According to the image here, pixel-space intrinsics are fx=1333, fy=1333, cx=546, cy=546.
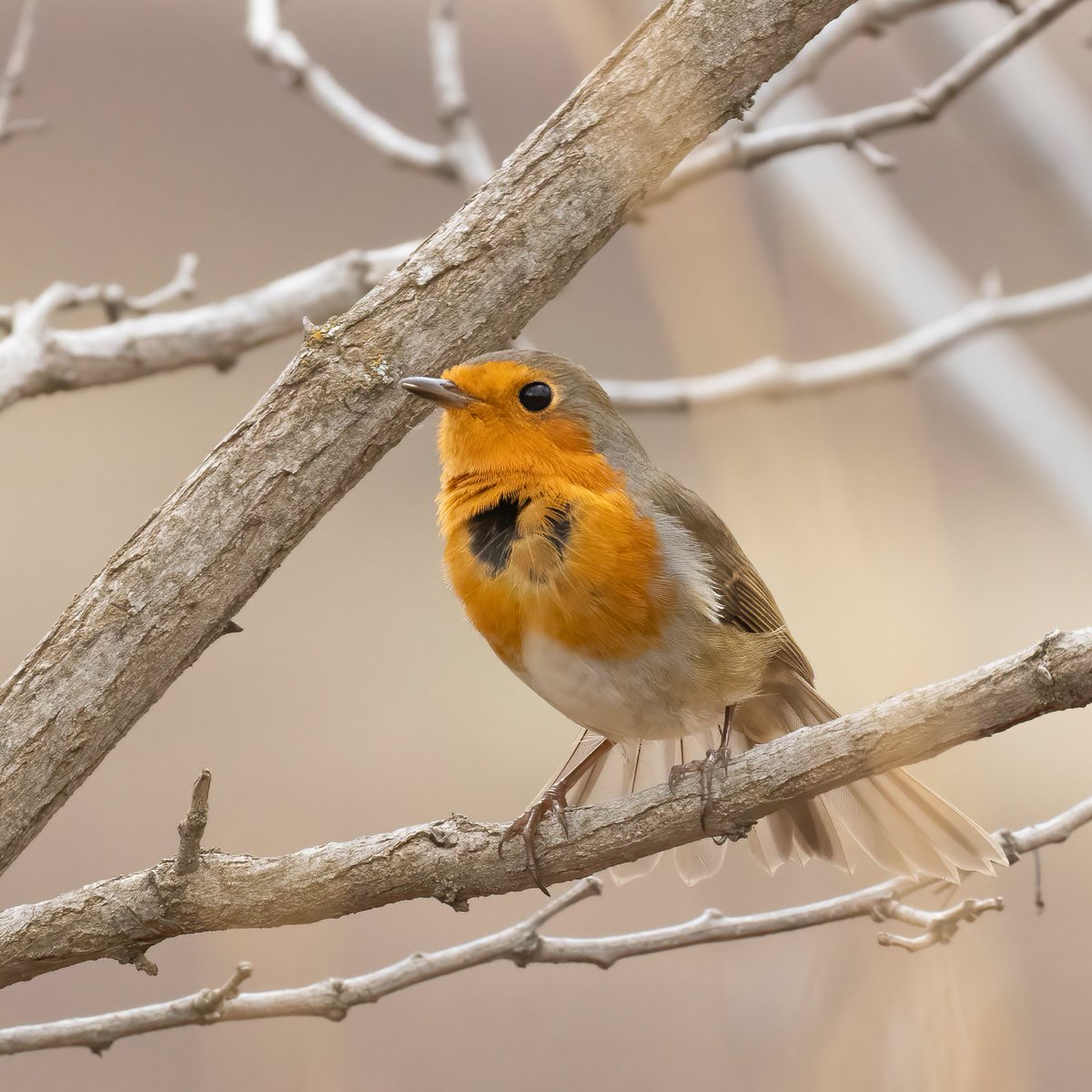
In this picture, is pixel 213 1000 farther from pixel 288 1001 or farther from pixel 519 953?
pixel 519 953

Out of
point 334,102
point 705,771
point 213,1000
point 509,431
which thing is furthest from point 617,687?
point 334,102

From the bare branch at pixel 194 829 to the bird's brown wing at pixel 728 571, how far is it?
3.50 feet

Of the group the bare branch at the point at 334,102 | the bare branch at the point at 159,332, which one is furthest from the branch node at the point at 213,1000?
the bare branch at the point at 334,102

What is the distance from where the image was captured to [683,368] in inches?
201

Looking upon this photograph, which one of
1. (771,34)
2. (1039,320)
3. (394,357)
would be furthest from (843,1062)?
(1039,320)

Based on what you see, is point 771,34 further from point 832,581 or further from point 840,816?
point 832,581

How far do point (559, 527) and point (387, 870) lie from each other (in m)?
0.68

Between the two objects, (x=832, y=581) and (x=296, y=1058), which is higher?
(x=832, y=581)

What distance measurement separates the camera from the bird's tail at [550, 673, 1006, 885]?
8.35ft

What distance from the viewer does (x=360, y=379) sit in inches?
90.7

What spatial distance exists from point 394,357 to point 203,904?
A: 0.96 m

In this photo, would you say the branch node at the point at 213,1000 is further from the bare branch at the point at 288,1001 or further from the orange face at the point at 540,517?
the orange face at the point at 540,517

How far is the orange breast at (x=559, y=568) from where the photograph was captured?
2355mm

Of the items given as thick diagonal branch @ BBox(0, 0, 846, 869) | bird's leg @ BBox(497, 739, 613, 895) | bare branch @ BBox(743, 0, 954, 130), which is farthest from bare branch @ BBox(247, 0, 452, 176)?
bird's leg @ BBox(497, 739, 613, 895)
